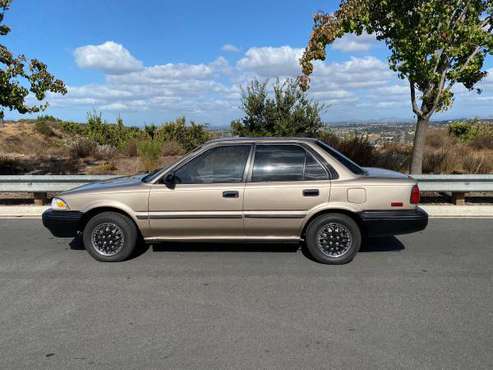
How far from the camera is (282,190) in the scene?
550cm

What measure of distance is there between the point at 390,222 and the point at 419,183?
3.81 m

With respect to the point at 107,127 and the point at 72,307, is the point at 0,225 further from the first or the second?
the point at 107,127

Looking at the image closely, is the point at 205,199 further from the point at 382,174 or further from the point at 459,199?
the point at 459,199

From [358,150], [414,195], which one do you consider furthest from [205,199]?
[358,150]

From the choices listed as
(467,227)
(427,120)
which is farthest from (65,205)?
(427,120)

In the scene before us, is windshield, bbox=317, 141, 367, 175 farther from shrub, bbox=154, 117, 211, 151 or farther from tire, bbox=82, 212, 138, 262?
shrub, bbox=154, 117, 211, 151

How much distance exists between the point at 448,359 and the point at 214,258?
10.6 feet

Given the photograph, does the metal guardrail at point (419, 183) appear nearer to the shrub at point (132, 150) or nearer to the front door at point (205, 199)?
the front door at point (205, 199)

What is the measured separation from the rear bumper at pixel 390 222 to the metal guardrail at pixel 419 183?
11.7ft

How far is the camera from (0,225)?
7.91 meters

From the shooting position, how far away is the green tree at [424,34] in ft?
29.8

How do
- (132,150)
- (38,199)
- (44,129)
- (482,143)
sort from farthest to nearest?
(44,129) → (482,143) → (132,150) → (38,199)

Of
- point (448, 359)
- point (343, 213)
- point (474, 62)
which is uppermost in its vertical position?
point (474, 62)

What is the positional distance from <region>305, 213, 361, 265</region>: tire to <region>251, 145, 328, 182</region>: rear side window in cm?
56
